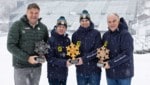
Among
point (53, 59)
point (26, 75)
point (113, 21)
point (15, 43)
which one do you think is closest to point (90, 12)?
point (53, 59)

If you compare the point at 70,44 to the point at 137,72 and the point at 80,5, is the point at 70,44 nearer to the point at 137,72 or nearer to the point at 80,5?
the point at 137,72

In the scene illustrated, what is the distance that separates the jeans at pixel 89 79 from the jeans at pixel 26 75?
71cm

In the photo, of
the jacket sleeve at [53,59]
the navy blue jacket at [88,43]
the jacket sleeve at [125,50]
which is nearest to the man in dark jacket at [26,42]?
the jacket sleeve at [53,59]

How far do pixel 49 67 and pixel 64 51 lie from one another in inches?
12.6

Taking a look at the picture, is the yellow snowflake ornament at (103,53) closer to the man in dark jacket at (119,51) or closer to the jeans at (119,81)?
the man in dark jacket at (119,51)

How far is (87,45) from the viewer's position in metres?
→ 4.64

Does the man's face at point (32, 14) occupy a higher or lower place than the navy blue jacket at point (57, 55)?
higher

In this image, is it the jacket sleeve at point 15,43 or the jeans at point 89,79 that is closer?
the jacket sleeve at point 15,43

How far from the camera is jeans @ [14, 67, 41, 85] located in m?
4.25

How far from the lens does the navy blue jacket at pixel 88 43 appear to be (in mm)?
4605

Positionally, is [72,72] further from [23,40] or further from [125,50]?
[23,40]

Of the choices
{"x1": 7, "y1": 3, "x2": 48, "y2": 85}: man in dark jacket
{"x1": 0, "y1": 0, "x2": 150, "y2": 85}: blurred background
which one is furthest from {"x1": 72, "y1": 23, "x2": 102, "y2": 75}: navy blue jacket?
{"x1": 0, "y1": 0, "x2": 150, "y2": 85}: blurred background

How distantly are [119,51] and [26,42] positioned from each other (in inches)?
47.5

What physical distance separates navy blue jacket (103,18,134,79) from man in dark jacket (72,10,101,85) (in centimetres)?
19
